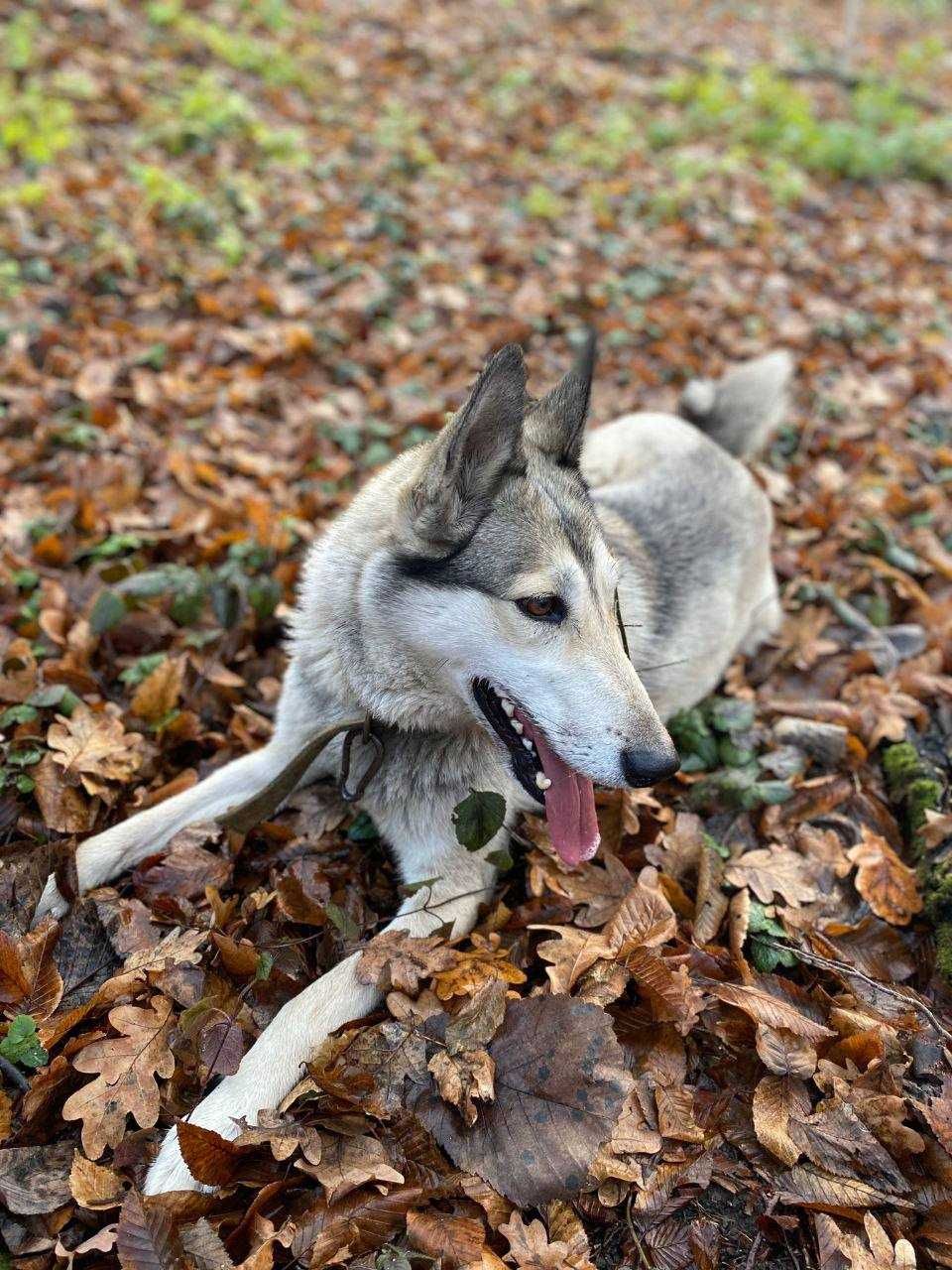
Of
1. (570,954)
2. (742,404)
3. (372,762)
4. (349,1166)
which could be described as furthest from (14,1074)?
(742,404)

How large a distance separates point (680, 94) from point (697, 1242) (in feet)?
40.4

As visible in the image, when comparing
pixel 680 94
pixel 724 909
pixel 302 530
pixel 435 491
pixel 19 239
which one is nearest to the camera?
pixel 435 491

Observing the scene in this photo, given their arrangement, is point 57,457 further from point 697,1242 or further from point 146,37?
point 146,37

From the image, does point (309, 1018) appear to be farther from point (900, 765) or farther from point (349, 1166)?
point (900, 765)

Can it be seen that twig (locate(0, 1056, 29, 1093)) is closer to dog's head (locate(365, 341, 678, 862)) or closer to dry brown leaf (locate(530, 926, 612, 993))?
dry brown leaf (locate(530, 926, 612, 993))

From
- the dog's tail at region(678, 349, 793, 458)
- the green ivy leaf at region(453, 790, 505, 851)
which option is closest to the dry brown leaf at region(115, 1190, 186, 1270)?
the green ivy leaf at region(453, 790, 505, 851)

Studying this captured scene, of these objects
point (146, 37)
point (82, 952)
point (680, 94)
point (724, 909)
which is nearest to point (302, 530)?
point (82, 952)

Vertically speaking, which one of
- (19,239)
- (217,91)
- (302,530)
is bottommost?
(302,530)

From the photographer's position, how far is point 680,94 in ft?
36.0

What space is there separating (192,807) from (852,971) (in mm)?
2379

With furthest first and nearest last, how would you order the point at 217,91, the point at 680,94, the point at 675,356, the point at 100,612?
1. the point at 680,94
2. the point at 217,91
3. the point at 675,356
4. the point at 100,612

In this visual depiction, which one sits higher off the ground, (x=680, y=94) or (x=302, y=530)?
(x=680, y=94)

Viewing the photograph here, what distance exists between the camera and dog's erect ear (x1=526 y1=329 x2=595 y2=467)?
3.09 metres

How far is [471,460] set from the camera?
2.70 metres
